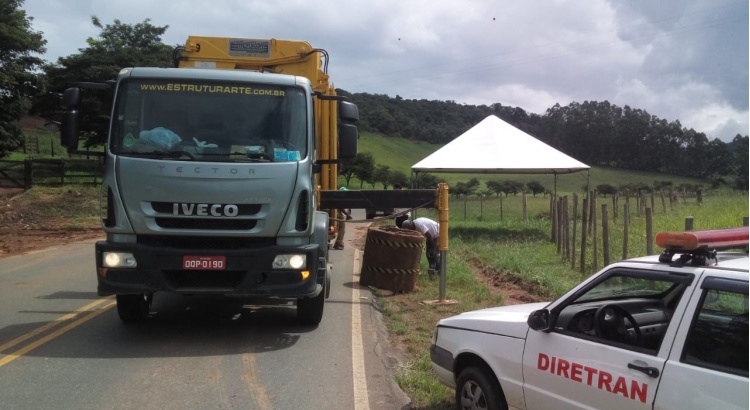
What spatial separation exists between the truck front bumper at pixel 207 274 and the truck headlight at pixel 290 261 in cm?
4

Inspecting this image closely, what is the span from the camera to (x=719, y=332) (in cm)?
308

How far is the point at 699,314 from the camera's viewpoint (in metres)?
→ 3.14

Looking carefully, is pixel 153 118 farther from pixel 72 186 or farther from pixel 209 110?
pixel 72 186

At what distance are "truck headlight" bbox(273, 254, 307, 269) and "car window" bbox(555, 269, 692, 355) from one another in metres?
3.12

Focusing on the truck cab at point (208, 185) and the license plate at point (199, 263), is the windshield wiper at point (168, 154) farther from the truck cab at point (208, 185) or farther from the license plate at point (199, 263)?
the license plate at point (199, 263)

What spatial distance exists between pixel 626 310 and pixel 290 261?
3621 mm

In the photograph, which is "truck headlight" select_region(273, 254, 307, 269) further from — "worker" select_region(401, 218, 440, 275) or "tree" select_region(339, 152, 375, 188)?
"tree" select_region(339, 152, 375, 188)

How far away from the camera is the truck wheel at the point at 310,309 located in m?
7.50

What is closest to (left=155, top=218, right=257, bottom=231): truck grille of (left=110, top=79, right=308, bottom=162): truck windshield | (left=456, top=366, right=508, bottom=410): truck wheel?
(left=110, top=79, right=308, bottom=162): truck windshield

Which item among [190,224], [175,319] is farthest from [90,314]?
[190,224]

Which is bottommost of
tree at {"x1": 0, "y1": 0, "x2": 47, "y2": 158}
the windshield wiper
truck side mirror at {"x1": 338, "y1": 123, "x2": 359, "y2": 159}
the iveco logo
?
the iveco logo

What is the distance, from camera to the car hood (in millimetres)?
4152

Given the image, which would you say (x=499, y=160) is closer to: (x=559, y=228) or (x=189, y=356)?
(x=559, y=228)

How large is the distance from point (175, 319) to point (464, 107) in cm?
9912
